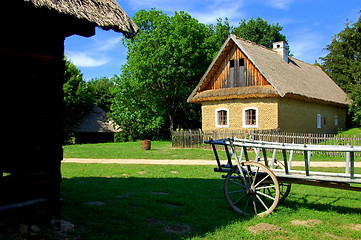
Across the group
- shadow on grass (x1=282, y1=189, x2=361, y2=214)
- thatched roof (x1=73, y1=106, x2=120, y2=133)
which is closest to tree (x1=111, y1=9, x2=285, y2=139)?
thatched roof (x1=73, y1=106, x2=120, y2=133)

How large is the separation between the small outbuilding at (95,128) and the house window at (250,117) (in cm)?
1916

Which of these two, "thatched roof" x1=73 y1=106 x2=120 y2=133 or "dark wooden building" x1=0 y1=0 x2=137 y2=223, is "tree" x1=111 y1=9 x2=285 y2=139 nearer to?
"thatched roof" x1=73 y1=106 x2=120 y2=133

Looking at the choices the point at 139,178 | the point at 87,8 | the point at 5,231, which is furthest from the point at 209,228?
the point at 139,178

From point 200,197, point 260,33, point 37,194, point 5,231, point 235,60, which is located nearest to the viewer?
point 5,231

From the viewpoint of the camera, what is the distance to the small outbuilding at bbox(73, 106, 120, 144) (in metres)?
38.2

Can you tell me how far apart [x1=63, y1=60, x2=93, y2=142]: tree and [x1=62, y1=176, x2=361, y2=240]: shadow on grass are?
28674 mm

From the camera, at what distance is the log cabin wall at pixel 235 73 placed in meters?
23.1

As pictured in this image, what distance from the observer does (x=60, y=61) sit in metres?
4.86

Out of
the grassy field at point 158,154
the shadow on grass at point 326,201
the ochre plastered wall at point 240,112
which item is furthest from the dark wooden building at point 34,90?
the ochre plastered wall at point 240,112

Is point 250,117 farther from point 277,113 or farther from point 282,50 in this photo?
point 282,50

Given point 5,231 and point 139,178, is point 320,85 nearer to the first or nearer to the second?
point 139,178

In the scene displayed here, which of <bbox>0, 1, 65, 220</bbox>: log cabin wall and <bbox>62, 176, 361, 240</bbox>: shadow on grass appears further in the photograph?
<bbox>62, 176, 361, 240</bbox>: shadow on grass

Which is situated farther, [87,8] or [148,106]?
[148,106]

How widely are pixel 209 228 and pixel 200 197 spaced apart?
2.15 meters
